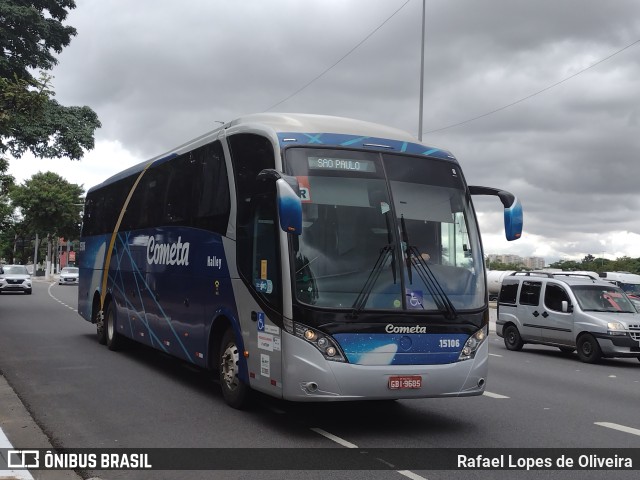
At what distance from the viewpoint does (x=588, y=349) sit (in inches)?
632

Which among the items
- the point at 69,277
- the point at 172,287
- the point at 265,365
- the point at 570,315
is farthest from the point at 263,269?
the point at 69,277

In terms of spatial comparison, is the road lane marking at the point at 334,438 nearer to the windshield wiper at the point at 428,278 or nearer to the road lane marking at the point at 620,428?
the windshield wiper at the point at 428,278

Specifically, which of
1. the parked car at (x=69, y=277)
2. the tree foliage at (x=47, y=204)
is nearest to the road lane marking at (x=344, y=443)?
the parked car at (x=69, y=277)

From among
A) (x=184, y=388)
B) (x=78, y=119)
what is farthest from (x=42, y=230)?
(x=184, y=388)

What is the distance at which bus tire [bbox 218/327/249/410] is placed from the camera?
8492 mm

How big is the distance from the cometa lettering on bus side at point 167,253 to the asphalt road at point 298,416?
186 centimetres

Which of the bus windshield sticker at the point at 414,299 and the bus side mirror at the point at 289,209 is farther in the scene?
the bus windshield sticker at the point at 414,299

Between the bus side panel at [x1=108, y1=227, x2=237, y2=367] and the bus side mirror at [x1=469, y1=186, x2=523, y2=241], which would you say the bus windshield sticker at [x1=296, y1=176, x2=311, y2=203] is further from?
the bus side mirror at [x1=469, y1=186, x2=523, y2=241]

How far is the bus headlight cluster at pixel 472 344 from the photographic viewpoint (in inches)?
303

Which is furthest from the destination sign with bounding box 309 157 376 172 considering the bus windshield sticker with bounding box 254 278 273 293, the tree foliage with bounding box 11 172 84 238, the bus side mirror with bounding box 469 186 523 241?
the tree foliage with bounding box 11 172 84 238

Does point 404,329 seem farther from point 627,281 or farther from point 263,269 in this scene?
point 627,281

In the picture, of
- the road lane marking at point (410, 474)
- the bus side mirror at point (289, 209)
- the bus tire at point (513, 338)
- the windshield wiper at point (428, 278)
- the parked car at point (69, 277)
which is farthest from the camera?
the parked car at point (69, 277)

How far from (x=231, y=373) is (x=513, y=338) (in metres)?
11.9

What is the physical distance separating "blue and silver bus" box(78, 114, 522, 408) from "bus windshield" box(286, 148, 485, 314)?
0.05ft
